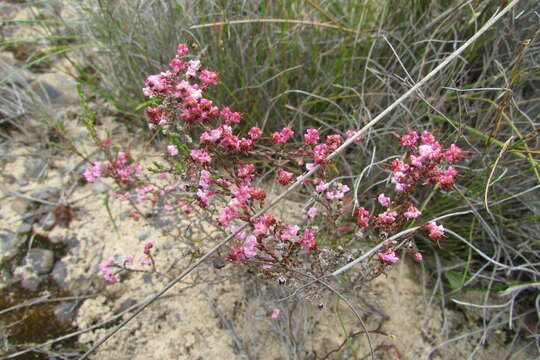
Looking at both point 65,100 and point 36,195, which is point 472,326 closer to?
point 36,195

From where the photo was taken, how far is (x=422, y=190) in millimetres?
1654

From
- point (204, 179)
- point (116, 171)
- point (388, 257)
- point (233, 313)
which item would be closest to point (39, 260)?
point (116, 171)

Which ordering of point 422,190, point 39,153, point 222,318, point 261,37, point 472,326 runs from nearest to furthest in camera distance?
point 222,318, point 472,326, point 422,190, point 261,37, point 39,153

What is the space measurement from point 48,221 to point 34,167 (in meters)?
0.34

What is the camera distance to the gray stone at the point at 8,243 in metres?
1.59

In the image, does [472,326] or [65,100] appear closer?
[472,326]

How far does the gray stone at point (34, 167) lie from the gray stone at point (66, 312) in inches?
27.8

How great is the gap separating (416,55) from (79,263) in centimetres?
170

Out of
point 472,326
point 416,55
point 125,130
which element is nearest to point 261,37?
point 416,55

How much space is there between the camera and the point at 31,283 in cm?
153

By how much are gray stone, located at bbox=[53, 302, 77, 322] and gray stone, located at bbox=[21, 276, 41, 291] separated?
5.2 inches

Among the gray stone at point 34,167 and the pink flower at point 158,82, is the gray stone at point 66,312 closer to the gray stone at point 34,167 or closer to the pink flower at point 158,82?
the gray stone at point 34,167

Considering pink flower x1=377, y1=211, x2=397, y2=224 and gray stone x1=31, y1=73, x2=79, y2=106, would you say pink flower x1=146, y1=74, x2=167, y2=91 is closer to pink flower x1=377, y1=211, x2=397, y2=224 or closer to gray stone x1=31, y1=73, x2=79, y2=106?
pink flower x1=377, y1=211, x2=397, y2=224

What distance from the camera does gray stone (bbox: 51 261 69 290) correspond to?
153 centimetres
